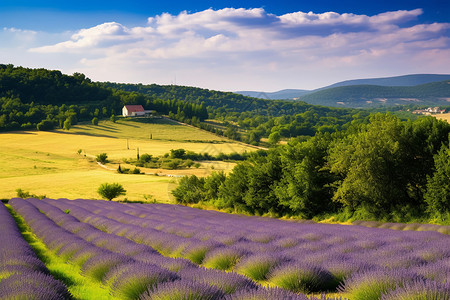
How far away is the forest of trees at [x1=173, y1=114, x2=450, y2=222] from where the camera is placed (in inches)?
739

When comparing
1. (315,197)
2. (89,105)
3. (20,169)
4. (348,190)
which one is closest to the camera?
(348,190)

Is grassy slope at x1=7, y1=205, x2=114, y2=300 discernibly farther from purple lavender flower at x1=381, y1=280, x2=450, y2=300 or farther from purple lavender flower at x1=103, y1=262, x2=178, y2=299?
purple lavender flower at x1=381, y1=280, x2=450, y2=300

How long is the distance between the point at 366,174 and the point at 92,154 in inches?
2898

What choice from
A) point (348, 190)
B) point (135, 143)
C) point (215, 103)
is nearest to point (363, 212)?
point (348, 190)

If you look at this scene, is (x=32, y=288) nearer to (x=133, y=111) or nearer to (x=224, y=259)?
(x=224, y=259)

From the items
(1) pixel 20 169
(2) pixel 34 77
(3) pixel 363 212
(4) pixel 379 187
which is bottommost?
(1) pixel 20 169

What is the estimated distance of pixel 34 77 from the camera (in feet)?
416

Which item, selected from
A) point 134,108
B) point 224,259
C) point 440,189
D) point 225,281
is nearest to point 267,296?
point 225,281

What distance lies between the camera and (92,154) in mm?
82938

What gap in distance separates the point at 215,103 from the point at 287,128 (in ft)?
347

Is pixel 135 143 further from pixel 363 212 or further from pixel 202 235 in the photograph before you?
pixel 202 235

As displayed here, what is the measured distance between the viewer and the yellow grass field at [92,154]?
49688mm

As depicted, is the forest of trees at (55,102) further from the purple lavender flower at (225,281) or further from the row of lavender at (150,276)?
the purple lavender flower at (225,281)

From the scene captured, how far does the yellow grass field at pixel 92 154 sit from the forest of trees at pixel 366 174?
20.0 m
